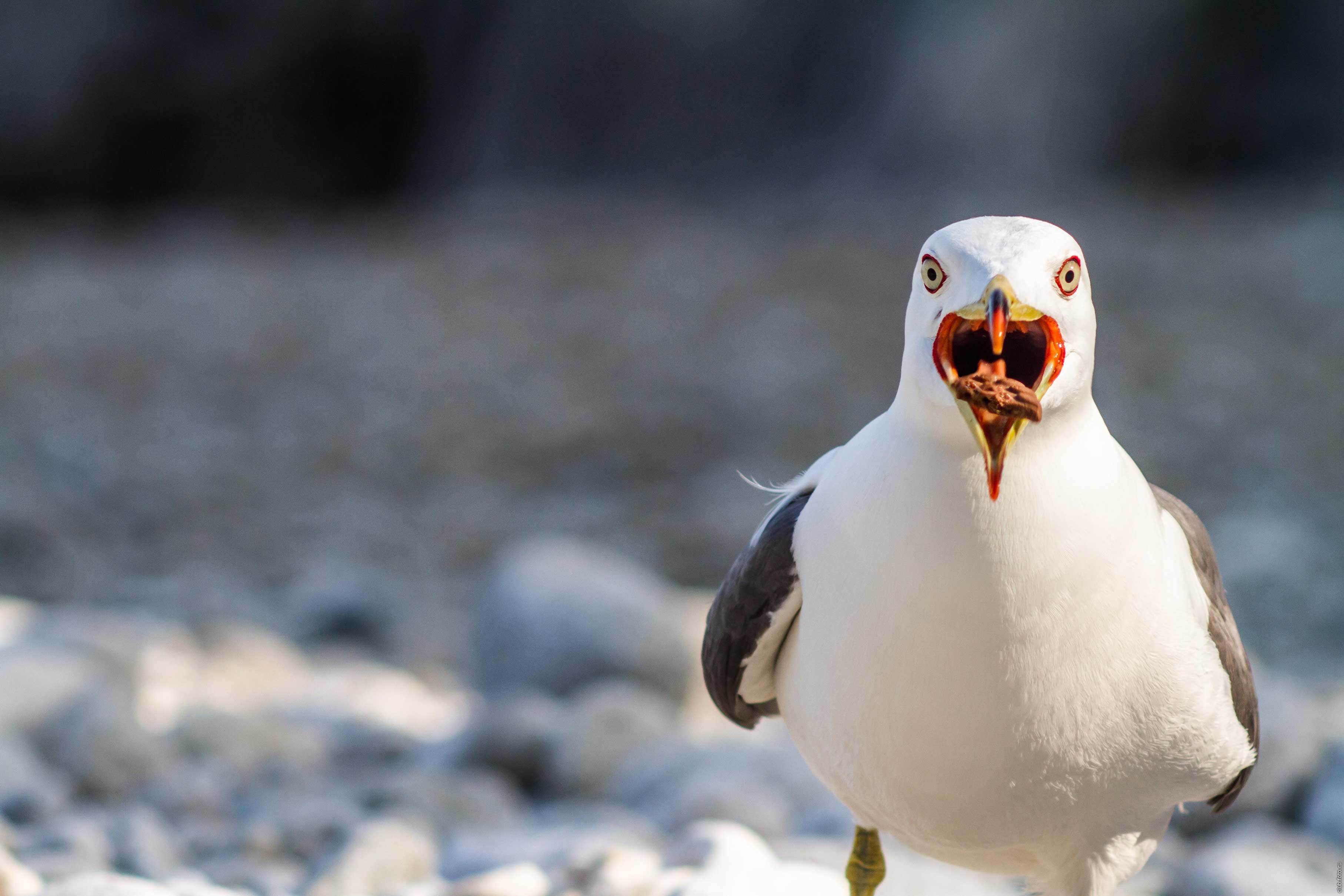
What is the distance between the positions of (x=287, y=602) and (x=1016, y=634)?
422 centimetres

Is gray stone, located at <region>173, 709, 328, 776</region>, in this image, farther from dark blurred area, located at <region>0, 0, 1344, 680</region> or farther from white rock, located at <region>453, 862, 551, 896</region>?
dark blurred area, located at <region>0, 0, 1344, 680</region>

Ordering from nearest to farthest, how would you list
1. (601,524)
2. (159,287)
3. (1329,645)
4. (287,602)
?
A: 1. (1329,645)
2. (287,602)
3. (601,524)
4. (159,287)

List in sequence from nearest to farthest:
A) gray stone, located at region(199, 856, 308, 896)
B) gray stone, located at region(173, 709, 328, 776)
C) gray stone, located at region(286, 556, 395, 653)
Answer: gray stone, located at region(199, 856, 308, 896), gray stone, located at region(173, 709, 328, 776), gray stone, located at region(286, 556, 395, 653)

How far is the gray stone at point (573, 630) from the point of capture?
3.91m

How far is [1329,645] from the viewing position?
486 cm

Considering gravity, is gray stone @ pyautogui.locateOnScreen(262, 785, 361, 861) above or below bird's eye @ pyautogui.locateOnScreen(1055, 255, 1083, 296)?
below

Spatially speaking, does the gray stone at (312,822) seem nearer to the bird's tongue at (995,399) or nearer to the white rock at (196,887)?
the white rock at (196,887)

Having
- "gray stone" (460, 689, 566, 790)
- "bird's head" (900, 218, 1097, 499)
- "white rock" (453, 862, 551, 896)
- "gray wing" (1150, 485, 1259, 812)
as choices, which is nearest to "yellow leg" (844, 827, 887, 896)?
"gray wing" (1150, 485, 1259, 812)

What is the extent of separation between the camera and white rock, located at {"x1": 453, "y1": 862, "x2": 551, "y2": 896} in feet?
7.47

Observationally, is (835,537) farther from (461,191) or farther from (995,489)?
(461,191)

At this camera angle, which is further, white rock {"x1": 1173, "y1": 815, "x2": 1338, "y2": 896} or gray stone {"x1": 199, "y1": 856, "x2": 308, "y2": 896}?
gray stone {"x1": 199, "y1": 856, "x2": 308, "y2": 896}

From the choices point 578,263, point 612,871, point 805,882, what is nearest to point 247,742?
point 612,871

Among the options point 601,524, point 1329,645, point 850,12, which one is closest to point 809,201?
point 850,12

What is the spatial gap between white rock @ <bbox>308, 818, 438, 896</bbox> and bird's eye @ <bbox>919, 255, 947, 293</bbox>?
1581 mm
